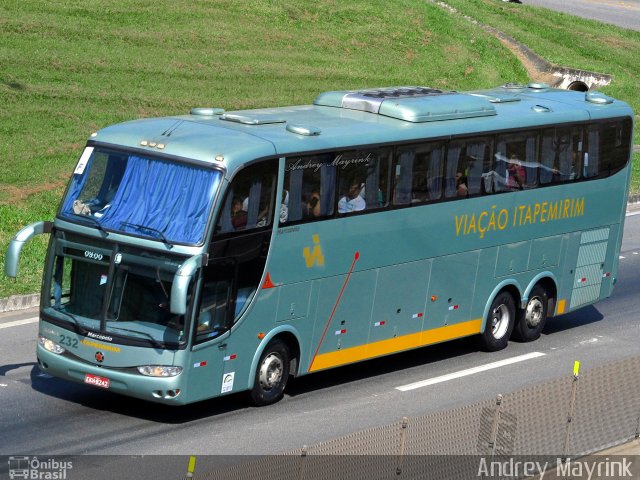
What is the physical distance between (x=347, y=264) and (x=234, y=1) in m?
26.5

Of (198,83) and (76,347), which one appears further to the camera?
(198,83)

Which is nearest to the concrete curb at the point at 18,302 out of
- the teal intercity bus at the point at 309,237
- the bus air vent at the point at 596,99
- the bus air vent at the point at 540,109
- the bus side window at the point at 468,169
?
the teal intercity bus at the point at 309,237

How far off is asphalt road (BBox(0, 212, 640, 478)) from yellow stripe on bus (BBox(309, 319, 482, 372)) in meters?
0.44

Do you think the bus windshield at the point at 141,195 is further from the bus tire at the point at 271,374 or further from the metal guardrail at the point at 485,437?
the metal guardrail at the point at 485,437

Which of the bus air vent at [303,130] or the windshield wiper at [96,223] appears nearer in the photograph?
the windshield wiper at [96,223]

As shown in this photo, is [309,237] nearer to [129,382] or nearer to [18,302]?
[129,382]

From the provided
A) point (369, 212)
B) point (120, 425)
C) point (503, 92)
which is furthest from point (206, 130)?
point (503, 92)

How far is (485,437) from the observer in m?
12.1

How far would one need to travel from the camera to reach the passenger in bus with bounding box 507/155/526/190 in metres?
19.2

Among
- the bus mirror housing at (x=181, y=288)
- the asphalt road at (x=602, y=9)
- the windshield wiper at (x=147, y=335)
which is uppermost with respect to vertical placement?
the bus mirror housing at (x=181, y=288)

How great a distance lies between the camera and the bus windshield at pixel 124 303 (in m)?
14.5

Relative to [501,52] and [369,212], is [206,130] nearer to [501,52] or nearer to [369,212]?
[369,212]

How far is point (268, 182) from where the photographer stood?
15.4 metres

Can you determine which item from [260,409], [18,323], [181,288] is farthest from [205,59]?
[181,288]
